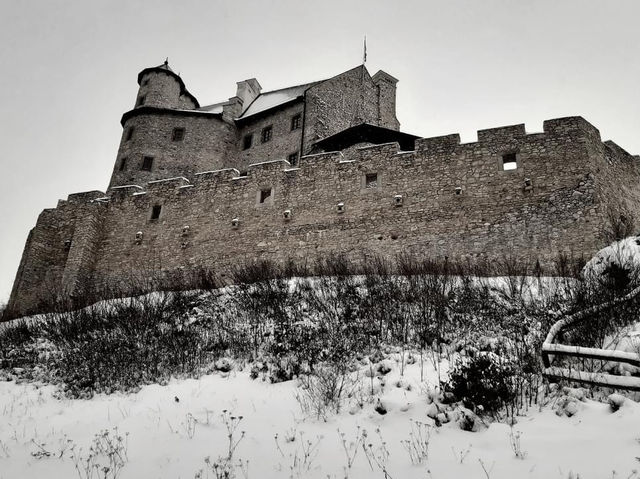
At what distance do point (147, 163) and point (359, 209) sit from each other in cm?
1675

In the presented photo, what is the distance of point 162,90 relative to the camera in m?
34.5

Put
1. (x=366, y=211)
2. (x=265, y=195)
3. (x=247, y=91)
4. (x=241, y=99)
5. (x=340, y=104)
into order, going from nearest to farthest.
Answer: (x=366, y=211) → (x=265, y=195) → (x=340, y=104) → (x=241, y=99) → (x=247, y=91)

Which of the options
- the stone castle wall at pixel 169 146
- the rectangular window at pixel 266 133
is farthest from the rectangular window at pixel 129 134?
the rectangular window at pixel 266 133

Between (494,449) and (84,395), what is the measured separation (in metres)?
6.73

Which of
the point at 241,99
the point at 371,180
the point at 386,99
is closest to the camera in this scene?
the point at 371,180

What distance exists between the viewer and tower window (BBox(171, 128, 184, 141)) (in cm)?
3194

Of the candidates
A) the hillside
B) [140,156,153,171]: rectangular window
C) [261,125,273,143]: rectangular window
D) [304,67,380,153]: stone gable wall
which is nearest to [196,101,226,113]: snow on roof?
[261,125,273,143]: rectangular window

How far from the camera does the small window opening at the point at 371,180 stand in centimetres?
1948

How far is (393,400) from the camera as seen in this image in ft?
24.8

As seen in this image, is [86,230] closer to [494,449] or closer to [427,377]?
[427,377]

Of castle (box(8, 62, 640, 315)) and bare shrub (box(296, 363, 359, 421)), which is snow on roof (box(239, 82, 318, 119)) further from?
bare shrub (box(296, 363, 359, 421))

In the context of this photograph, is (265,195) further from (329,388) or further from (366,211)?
(329,388)

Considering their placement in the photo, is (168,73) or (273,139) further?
(168,73)

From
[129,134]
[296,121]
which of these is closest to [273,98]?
[296,121]
